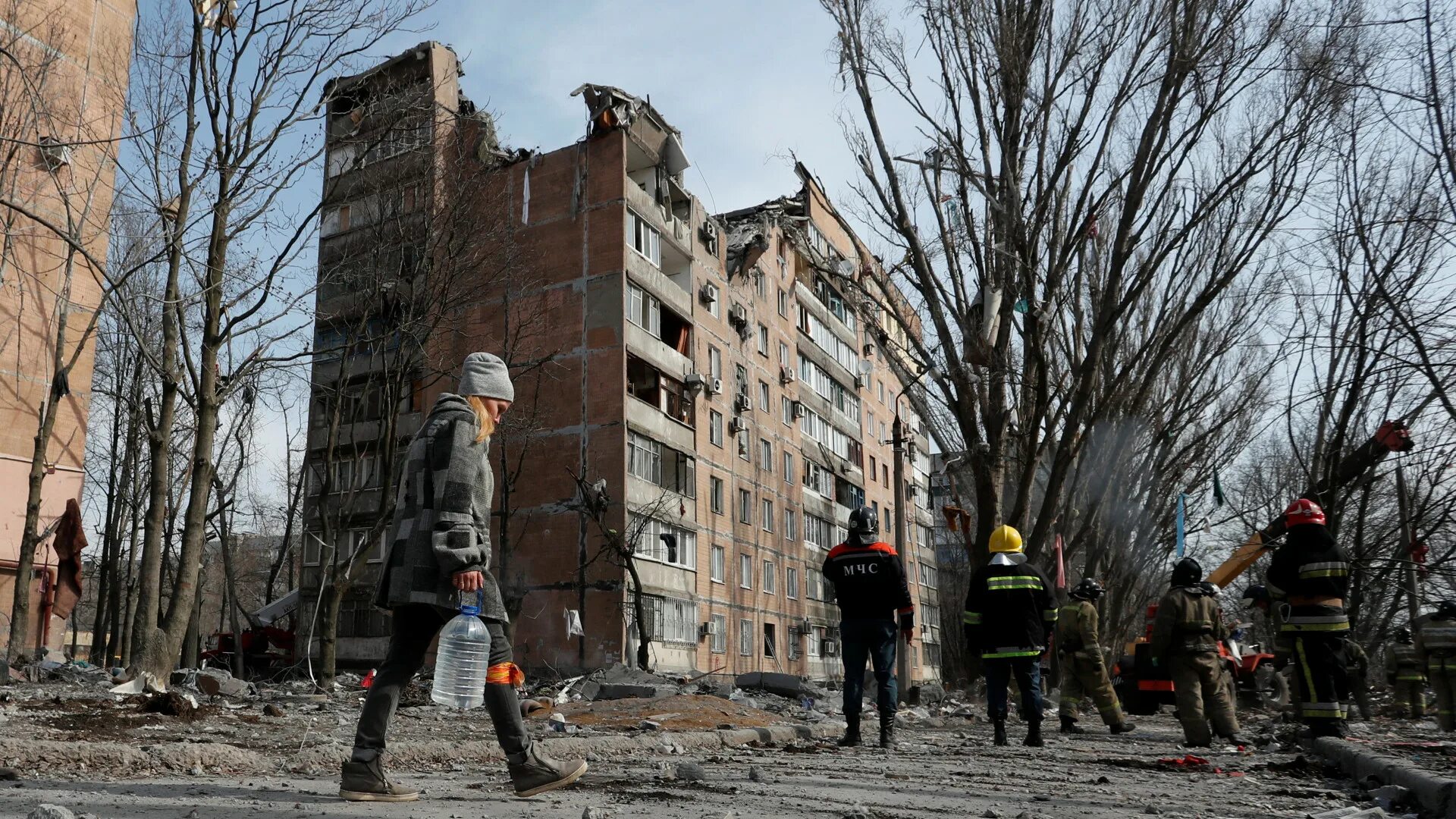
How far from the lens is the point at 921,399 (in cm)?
1772

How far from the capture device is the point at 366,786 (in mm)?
4191

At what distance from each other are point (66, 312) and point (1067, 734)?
20320mm

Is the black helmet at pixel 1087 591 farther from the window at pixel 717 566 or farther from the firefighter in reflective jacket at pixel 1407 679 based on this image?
the window at pixel 717 566

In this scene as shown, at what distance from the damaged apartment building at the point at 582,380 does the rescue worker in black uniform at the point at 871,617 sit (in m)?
10.6

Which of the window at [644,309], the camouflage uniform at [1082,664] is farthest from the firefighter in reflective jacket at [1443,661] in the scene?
the window at [644,309]

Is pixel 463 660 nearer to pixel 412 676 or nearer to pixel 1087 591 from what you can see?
pixel 412 676

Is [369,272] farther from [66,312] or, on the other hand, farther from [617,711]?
[617,711]

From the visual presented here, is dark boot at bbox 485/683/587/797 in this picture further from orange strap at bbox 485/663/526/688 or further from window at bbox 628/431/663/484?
window at bbox 628/431/663/484

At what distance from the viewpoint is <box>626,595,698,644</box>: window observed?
29719 millimetres

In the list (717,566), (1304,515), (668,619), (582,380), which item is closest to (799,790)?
(1304,515)

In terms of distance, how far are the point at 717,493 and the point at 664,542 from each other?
4865mm

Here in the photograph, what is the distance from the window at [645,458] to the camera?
30.6 m

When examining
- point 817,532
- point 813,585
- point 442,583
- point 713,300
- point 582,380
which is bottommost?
point 442,583

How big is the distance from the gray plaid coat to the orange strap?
0.68 ft
